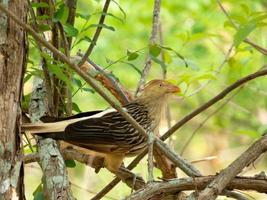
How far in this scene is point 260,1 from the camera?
687cm

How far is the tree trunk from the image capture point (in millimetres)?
2303

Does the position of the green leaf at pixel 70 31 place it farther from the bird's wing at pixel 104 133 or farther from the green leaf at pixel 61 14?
the bird's wing at pixel 104 133

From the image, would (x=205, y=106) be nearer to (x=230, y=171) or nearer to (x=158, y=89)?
(x=230, y=171)

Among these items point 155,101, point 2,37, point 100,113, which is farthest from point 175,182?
point 155,101

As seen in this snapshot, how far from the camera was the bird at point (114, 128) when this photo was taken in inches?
128

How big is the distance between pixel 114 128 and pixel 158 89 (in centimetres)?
47

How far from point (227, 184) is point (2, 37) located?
3.49 ft

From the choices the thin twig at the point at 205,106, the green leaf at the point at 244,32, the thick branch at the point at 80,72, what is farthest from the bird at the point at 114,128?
the green leaf at the point at 244,32

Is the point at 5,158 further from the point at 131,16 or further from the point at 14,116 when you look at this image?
the point at 131,16

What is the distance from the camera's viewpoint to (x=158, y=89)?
4.04 meters

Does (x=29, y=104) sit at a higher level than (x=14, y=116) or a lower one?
higher

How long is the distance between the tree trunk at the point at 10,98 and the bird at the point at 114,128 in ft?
2.19

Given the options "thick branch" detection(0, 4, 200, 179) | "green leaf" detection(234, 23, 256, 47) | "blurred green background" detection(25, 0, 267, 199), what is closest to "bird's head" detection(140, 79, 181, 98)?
"thick branch" detection(0, 4, 200, 179)

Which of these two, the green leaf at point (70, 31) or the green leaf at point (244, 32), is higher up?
the green leaf at point (70, 31)
